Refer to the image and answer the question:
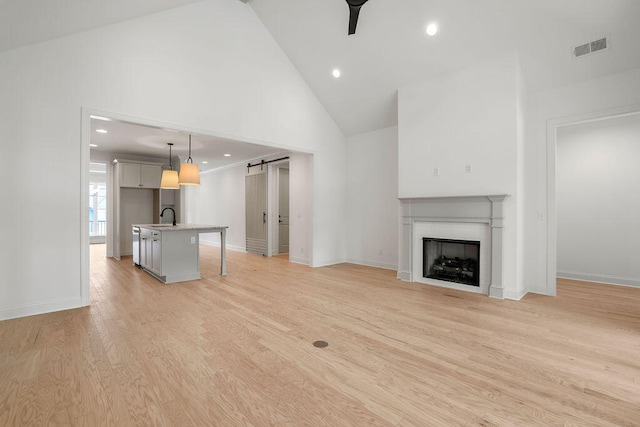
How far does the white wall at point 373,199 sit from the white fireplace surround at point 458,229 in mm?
875

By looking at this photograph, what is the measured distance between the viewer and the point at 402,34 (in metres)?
4.41

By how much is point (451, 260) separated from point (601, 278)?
2517 millimetres

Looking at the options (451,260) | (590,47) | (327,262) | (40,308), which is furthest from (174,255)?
(590,47)

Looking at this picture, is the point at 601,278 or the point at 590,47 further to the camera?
the point at 601,278

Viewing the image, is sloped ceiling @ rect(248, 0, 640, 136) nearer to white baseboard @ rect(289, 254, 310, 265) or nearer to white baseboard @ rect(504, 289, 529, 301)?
white baseboard @ rect(504, 289, 529, 301)

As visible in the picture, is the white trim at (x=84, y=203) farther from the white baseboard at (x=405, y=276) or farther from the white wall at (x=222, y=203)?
the white wall at (x=222, y=203)

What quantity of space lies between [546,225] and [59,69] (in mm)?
6495

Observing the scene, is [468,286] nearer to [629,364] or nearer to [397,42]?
[629,364]

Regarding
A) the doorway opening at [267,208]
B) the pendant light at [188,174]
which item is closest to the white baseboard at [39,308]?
the pendant light at [188,174]

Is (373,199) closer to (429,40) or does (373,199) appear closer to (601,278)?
(429,40)

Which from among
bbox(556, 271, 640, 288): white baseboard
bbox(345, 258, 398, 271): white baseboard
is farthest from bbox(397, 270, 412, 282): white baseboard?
bbox(556, 271, 640, 288): white baseboard

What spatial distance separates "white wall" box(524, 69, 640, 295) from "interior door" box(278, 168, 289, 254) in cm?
561

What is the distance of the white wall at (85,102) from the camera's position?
3221mm

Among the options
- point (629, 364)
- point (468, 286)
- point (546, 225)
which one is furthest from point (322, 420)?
point (546, 225)
